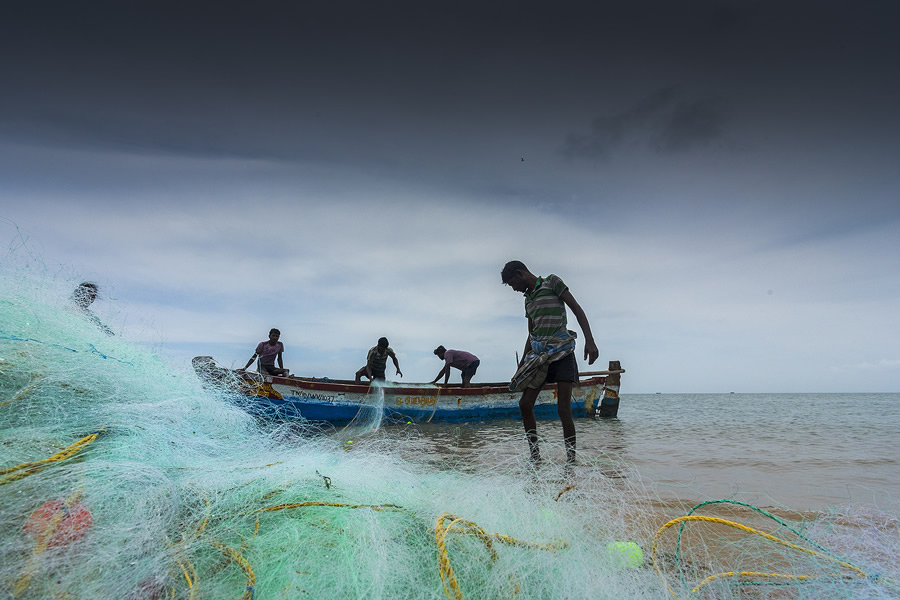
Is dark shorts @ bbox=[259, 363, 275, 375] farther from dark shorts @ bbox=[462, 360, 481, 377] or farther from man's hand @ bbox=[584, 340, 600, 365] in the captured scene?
man's hand @ bbox=[584, 340, 600, 365]

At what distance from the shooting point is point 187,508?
1899mm

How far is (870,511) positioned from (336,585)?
357 cm

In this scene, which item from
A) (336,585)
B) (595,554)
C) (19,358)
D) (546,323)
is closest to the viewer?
(336,585)

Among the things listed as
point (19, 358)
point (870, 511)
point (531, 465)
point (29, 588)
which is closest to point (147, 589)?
point (29, 588)

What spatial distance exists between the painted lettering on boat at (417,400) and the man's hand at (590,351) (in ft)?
26.6

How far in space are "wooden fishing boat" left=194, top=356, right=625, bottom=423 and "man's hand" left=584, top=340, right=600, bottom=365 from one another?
6363mm

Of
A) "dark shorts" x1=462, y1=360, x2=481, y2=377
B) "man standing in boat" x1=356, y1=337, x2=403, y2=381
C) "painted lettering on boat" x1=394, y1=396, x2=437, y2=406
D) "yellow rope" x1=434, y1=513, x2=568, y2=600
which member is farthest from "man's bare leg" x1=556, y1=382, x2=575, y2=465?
"dark shorts" x1=462, y1=360, x2=481, y2=377

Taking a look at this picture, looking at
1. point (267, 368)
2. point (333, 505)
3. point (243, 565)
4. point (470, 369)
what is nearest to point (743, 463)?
point (333, 505)

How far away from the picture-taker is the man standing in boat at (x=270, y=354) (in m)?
11.3

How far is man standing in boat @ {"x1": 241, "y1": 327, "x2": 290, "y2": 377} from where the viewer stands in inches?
445

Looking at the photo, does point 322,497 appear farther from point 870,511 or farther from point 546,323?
point 870,511

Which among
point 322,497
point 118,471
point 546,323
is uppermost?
point 546,323

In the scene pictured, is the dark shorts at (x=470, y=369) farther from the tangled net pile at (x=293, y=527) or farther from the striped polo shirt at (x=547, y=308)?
the tangled net pile at (x=293, y=527)

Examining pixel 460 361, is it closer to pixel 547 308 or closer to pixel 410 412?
pixel 410 412
